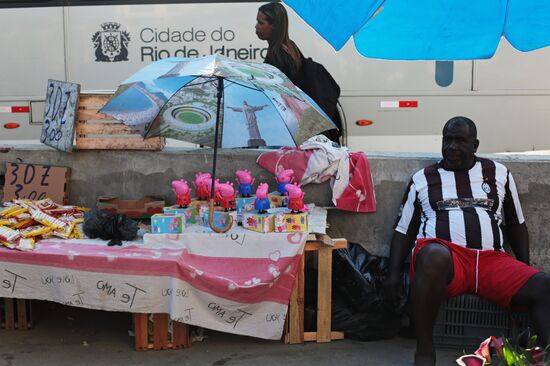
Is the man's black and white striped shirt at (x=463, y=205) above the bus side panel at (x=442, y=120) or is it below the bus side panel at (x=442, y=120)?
below

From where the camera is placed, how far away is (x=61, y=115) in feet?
15.3

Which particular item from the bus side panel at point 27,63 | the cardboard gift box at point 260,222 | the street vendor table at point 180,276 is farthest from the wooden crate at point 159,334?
the bus side panel at point 27,63

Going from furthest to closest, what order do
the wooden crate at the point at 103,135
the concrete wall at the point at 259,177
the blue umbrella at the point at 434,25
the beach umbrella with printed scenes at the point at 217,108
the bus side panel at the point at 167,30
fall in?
the bus side panel at the point at 167,30 → the wooden crate at the point at 103,135 → the concrete wall at the point at 259,177 → the beach umbrella with printed scenes at the point at 217,108 → the blue umbrella at the point at 434,25

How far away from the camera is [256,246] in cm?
379

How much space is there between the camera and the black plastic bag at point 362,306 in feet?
13.0

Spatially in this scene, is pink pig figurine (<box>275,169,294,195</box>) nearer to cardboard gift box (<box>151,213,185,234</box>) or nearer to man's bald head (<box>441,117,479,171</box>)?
cardboard gift box (<box>151,213,185,234</box>)

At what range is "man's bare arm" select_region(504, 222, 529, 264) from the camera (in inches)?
155

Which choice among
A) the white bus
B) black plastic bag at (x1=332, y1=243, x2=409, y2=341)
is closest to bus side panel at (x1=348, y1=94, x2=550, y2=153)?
the white bus

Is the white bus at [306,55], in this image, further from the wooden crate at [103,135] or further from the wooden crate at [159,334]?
the wooden crate at [159,334]

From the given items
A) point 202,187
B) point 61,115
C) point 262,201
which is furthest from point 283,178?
point 61,115

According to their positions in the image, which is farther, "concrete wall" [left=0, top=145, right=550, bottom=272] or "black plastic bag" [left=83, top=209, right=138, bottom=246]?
"concrete wall" [left=0, top=145, right=550, bottom=272]

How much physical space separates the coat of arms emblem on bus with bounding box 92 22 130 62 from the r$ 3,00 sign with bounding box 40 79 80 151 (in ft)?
8.37

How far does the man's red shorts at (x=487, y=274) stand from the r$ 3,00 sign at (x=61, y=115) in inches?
101

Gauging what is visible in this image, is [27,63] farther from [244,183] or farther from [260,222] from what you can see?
[260,222]
